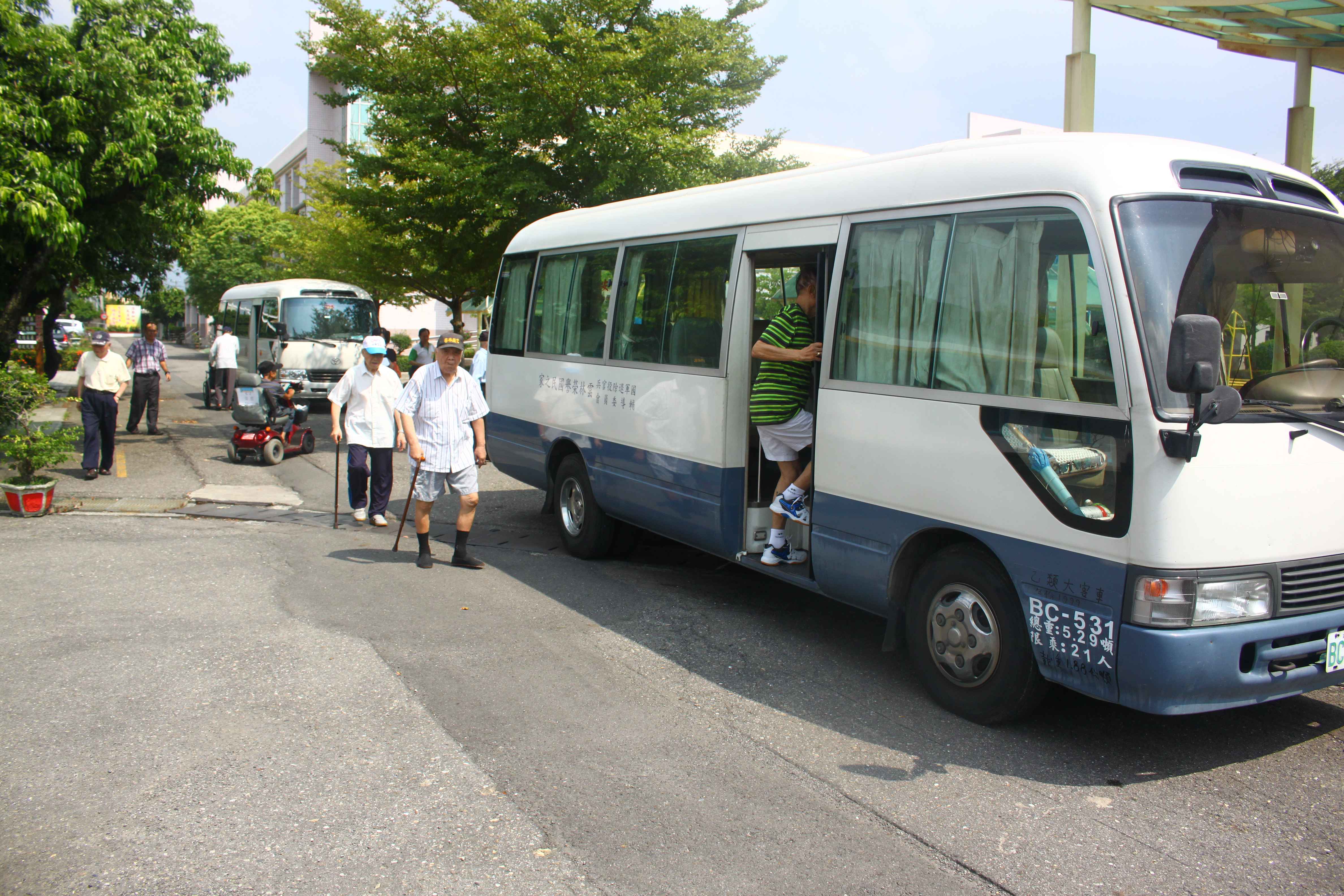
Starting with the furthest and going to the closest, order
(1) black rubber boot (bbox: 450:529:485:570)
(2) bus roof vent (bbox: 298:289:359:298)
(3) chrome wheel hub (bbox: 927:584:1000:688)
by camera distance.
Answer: (2) bus roof vent (bbox: 298:289:359:298) → (1) black rubber boot (bbox: 450:529:485:570) → (3) chrome wheel hub (bbox: 927:584:1000:688)

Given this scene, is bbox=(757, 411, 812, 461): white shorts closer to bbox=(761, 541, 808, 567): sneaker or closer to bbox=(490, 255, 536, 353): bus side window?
bbox=(761, 541, 808, 567): sneaker

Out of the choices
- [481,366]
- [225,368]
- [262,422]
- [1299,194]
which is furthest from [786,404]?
[225,368]

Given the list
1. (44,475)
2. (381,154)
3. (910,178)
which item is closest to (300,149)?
(381,154)

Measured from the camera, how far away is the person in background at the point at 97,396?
11.6 metres

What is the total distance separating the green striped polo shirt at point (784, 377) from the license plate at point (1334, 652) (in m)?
2.98

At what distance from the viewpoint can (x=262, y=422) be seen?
1368 cm

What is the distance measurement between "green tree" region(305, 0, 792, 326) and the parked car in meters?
42.1

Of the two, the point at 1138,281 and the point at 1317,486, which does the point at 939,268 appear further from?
the point at 1317,486

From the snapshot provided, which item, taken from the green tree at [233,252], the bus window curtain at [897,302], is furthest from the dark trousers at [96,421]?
the green tree at [233,252]

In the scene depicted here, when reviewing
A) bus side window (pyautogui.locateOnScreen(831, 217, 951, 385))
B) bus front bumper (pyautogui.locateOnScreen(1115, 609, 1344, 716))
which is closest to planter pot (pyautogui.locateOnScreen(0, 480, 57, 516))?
bus side window (pyautogui.locateOnScreen(831, 217, 951, 385))

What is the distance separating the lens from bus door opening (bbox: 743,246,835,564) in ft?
20.0

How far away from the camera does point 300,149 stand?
78.5 meters

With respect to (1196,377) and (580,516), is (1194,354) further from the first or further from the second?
(580,516)

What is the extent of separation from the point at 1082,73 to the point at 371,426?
10.6 metres
